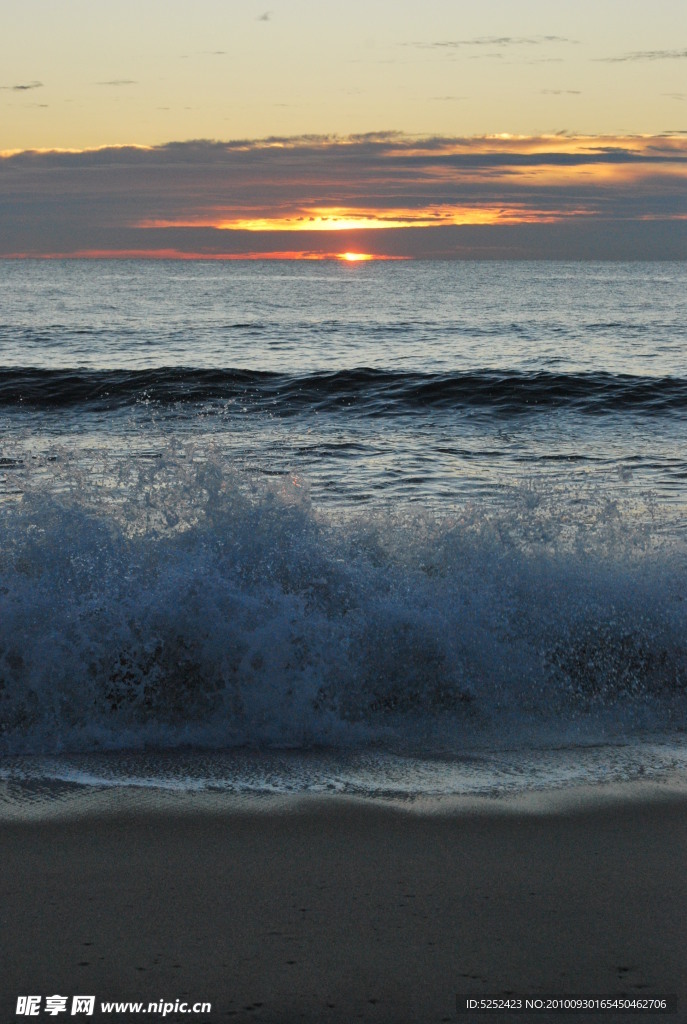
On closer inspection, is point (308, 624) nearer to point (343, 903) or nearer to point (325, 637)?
point (325, 637)

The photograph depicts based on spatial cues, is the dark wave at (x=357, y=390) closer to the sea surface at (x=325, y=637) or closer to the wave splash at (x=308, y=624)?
the sea surface at (x=325, y=637)

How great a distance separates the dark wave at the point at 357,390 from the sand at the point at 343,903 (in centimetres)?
1221

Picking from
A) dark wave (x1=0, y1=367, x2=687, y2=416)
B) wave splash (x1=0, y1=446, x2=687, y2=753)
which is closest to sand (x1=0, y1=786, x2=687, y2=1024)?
wave splash (x1=0, y1=446, x2=687, y2=753)

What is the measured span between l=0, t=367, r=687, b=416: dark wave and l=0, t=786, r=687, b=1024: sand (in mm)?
12207

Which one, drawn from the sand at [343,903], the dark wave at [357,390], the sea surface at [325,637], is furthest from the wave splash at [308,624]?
the dark wave at [357,390]

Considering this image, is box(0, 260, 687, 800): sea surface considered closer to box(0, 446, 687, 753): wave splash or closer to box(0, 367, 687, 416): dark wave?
box(0, 446, 687, 753): wave splash

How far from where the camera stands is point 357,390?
56.5 feet

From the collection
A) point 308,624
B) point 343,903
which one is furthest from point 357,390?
point 343,903

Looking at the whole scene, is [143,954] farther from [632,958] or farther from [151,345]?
[151,345]

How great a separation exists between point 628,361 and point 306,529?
1797cm

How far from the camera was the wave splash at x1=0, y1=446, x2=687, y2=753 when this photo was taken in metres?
4.64

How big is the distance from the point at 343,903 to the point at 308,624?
2.15 meters

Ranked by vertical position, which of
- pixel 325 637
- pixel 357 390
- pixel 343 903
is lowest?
pixel 343 903

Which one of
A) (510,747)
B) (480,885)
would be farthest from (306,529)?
(480,885)
